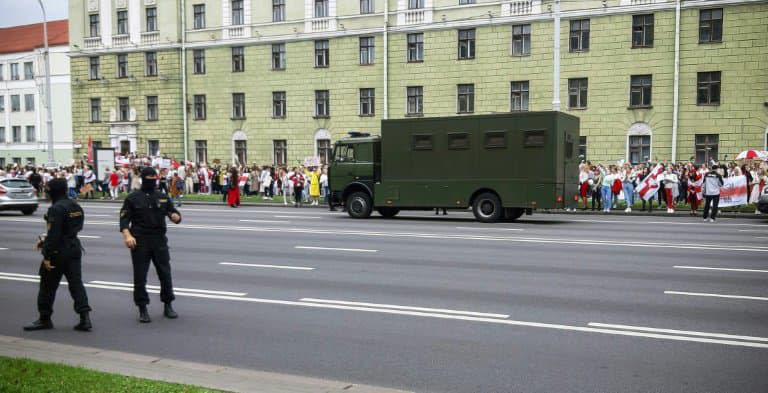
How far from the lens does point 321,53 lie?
4531cm

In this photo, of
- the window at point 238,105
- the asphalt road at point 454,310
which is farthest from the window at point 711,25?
the window at point 238,105

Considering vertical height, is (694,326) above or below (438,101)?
below

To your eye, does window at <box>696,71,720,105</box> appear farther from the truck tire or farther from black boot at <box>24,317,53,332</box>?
black boot at <box>24,317,53,332</box>

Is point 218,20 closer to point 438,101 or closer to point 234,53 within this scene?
point 234,53

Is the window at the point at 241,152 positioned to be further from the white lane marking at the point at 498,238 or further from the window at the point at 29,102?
the window at the point at 29,102

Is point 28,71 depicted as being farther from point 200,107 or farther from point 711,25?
point 711,25

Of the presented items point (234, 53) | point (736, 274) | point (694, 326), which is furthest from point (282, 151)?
point (694, 326)

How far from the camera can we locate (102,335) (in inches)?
308

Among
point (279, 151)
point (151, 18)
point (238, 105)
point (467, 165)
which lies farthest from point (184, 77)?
point (467, 165)

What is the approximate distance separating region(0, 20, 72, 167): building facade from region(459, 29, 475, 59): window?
46.5 meters

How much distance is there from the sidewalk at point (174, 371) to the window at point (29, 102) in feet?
251

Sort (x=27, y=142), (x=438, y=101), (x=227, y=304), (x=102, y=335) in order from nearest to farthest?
(x=102, y=335) < (x=227, y=304) < (x=438, y=101) < (x=27, y=142)

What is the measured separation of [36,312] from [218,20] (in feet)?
138

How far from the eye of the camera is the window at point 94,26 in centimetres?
5290
